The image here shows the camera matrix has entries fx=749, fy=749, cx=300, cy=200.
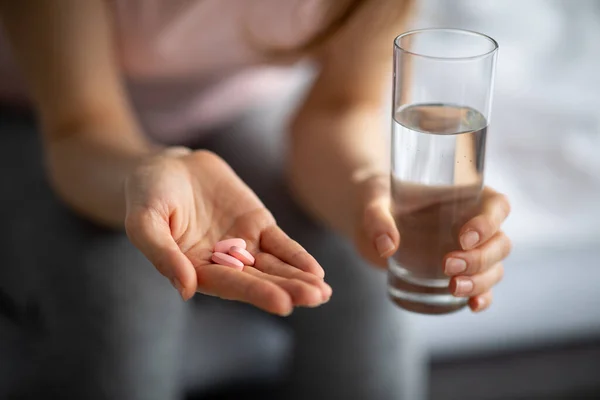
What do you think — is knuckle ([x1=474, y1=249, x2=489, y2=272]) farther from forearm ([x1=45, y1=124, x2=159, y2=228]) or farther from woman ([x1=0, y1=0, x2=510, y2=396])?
forearm ([x1=45, y1=124, x2=159, y2=228])

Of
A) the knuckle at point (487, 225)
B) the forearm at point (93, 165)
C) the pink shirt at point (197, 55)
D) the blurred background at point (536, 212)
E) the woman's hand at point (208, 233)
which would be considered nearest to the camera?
the woman's hand at point (208, 233)

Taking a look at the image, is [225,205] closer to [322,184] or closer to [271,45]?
[322,184]

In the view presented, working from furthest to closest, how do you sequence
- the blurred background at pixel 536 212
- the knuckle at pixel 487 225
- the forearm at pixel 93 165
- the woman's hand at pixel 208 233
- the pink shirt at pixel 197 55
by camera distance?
the blurred background at pixel 536 212 → the pink shirt at pixel 197 55 → the forearm at pixel 93 165 → the knuckle at pixel 487 225 → the woman's hand at pixel 208 233

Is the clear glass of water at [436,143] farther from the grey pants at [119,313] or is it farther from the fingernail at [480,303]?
the grey pants at [119,313]

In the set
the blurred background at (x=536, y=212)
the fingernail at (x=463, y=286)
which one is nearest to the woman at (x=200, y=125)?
the fingernail at (x=463, y=286)

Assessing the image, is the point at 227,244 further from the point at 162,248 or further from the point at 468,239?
the point at 468,239

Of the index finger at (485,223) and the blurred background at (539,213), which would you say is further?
the blurred background at (539,213)

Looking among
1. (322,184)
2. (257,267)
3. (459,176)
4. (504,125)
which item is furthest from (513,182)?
(257,267)

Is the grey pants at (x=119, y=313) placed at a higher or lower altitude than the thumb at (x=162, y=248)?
lower
